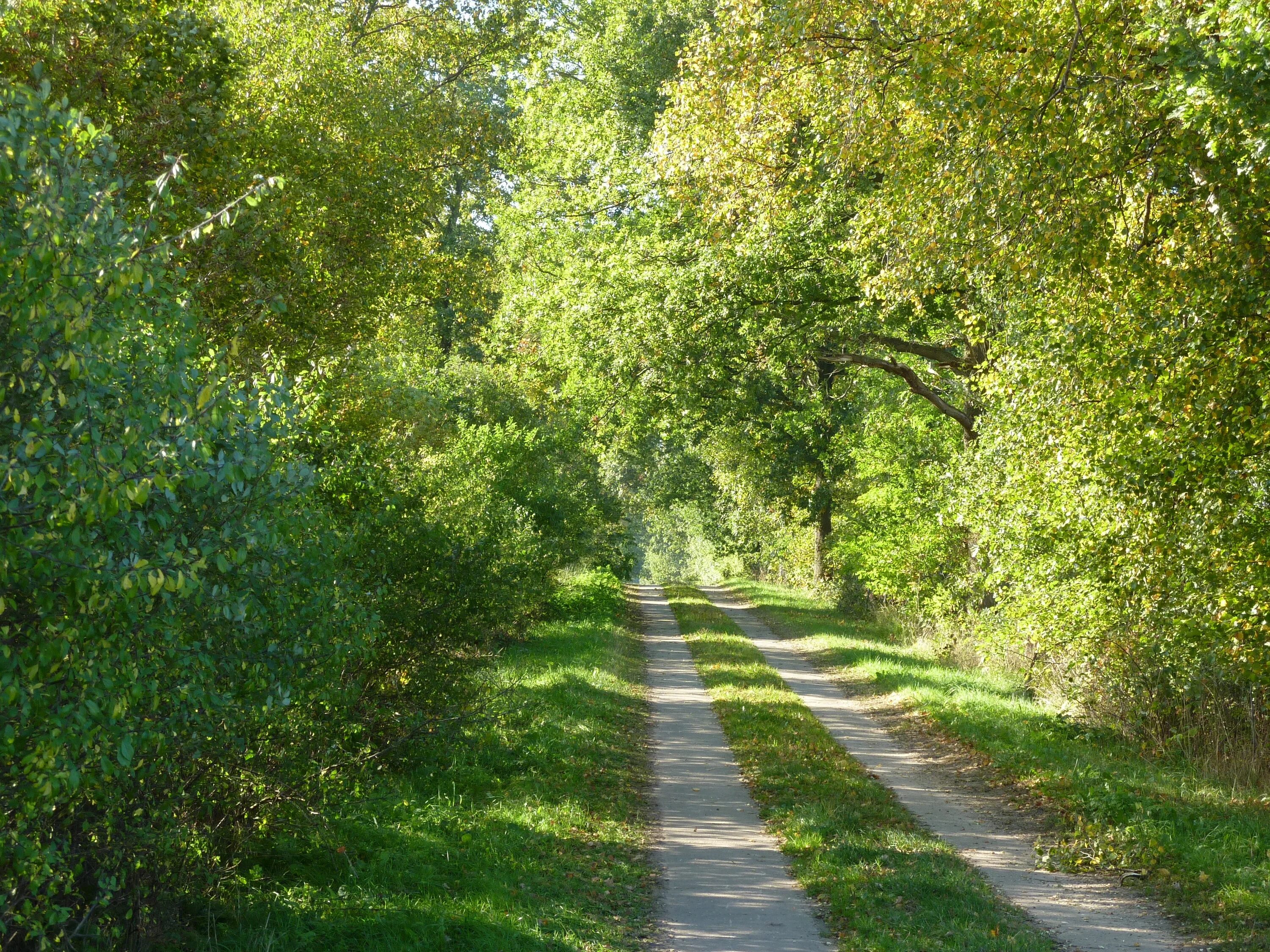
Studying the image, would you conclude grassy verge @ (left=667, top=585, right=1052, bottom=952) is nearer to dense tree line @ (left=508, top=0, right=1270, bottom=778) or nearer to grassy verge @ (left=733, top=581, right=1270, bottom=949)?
grassy verge @ (left=733, top=581, right=1270, bottom=949)

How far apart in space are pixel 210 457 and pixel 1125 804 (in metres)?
8.97

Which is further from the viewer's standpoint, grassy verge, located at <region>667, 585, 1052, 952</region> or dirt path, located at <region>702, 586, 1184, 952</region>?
dirt path, located at <region>702, 586, 1184, 952</region>

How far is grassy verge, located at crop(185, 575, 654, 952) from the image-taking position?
20.8 feet

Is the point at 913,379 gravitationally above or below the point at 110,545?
above

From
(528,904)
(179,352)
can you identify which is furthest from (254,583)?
(528,904)

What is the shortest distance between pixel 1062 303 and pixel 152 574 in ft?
28.1

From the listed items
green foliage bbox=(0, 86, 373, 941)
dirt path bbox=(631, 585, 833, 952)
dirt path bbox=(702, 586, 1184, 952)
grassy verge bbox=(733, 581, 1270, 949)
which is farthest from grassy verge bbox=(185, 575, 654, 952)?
grassy verge bbox=(733, 581, 1270, 949)

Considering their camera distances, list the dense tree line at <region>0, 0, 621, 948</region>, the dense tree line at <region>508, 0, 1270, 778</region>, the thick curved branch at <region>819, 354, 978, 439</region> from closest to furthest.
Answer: the dense tree line at <region>0, 0, 621, 948</region> → the dense tree line at <region>508, 0, 1270, 778</region> → the thick curved branch at <region>819, 354, 978, 439</region>

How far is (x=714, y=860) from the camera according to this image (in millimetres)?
8711

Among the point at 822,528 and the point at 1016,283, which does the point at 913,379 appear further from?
the point at 822,528

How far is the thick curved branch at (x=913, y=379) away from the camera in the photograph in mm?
18938

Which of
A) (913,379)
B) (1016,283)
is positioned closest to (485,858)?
(1016,283)

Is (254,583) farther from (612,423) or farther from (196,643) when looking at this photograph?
(612,423)

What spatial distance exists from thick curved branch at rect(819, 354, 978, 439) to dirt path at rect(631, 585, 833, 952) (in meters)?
7.24
